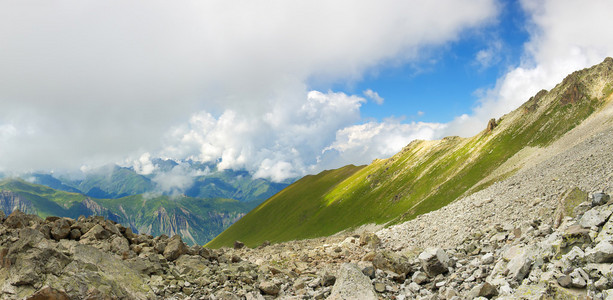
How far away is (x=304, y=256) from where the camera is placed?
2962cm

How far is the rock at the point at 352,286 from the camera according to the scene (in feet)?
50.2

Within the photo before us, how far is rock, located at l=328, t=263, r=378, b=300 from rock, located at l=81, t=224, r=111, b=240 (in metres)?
22.6

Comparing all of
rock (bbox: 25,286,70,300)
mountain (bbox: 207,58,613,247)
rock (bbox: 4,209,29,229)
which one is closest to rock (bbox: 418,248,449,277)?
rock (bbox: 25,286,70,300)

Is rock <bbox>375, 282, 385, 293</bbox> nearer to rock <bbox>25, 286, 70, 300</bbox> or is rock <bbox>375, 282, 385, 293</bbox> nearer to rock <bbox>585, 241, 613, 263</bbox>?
rock <bbox>585, 241, 613, 263</bbox>

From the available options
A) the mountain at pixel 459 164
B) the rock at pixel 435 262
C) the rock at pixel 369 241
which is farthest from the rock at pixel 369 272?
the mountain at pixel 459 164

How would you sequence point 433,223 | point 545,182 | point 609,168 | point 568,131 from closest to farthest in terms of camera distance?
point 609,168 → point 545,182 → point 433,223 → point 568,131

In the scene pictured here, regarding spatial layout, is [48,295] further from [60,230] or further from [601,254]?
[601,254]

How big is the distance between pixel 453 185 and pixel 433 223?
189ft

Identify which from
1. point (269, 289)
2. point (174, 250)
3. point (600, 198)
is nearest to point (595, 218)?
point (600, 198)

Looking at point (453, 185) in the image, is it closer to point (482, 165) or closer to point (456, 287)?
point (482, 165)

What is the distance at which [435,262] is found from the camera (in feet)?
54.7

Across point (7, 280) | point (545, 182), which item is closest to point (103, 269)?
point (7, 280)

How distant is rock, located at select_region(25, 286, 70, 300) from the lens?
1445cm

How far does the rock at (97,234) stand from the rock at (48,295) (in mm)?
12930
